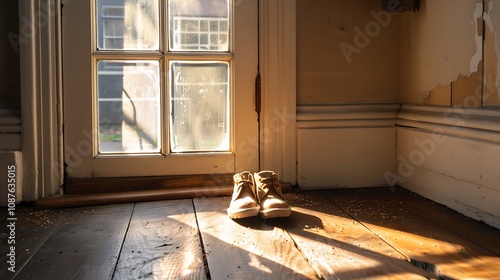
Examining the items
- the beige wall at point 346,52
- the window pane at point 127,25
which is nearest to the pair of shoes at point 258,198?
the beige wall at point 346,52

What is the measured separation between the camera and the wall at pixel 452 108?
5.64ft

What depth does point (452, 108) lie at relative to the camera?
6.31ft

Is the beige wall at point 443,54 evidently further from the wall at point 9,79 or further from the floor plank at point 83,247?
the wall at point 9,79

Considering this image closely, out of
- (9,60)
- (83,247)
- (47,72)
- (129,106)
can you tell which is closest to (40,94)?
(47,72)

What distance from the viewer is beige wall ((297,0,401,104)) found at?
2.28 m

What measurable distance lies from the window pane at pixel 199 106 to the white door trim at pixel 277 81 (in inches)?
6.7

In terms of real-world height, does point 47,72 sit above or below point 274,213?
above

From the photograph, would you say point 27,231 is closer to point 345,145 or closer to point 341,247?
point 341,247

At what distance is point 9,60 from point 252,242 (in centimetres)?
126

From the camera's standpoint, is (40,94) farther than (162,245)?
Yes

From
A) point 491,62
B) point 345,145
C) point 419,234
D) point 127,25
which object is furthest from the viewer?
point 345,145

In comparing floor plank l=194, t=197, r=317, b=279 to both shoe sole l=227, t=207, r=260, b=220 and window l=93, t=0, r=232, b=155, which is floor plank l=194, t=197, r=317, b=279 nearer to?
shoe sole l=227, t=207, r=260, b=220

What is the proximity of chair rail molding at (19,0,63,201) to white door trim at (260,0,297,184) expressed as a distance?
84 centimetres

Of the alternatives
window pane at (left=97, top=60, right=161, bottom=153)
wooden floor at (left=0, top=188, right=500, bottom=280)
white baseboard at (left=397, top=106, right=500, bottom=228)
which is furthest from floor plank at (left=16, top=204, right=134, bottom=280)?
white baseboard at (left=397, top=106, right=500, bottom=228)
